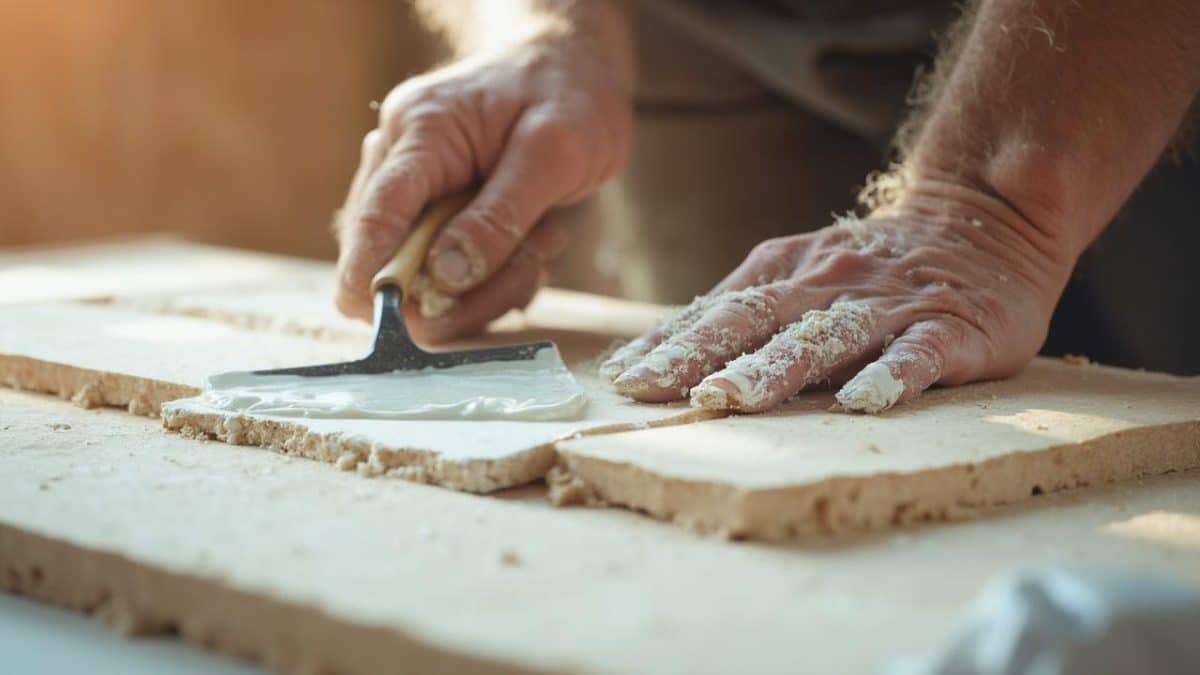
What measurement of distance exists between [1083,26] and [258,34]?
3.55 metres

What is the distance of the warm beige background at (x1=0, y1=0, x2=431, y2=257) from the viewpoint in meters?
3.51

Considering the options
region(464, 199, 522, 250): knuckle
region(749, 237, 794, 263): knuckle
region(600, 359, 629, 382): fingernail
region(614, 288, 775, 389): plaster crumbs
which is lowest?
region(600, 359, 629, 382): fingernail

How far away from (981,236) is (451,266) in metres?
0.76

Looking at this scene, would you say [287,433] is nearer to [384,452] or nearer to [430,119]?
[384,452]

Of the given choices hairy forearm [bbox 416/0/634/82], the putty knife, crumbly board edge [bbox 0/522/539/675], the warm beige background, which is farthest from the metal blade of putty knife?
the warm beige background

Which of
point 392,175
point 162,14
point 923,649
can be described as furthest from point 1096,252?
point 162,14

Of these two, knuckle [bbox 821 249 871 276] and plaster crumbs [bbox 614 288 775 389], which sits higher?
knuckle [bbox 821 249 871 276]

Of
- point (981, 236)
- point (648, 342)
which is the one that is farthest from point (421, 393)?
point (981, 236)

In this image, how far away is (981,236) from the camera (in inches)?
63.8

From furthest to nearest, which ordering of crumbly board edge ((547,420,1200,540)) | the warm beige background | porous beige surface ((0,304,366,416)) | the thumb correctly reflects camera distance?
1. the warm beige background
2. the thumb
3. porous beige surface ((0,304,366,416))
4. crumbly board edge ((547,420,1200,540))

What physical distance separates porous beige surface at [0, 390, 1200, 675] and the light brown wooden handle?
47 centimetres

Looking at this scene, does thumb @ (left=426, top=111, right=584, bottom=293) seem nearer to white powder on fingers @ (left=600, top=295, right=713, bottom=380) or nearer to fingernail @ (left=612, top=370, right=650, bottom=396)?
white powder on fingers @ (left=600, top=295, right=713, bottom=380)

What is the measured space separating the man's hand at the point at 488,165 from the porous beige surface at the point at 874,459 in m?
0.61

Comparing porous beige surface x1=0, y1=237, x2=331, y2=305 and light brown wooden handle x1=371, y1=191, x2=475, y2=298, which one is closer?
light brown wooden handle x1=371, y1=191, x2=475, y2=298
